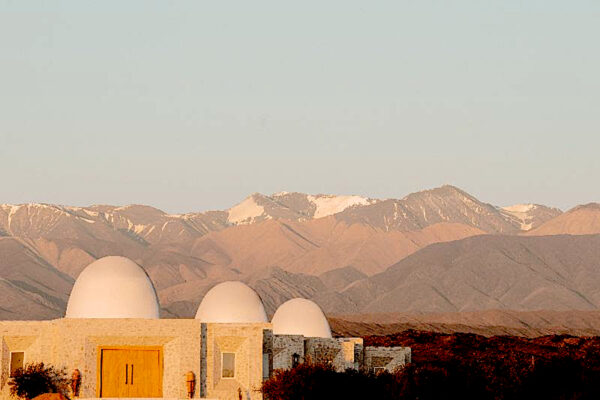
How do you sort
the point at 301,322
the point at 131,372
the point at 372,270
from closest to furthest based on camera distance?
1. the point at 131,372
2. the point at 301,322
3. the point at 372,270

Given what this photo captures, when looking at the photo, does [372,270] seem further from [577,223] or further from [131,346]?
[131,346]

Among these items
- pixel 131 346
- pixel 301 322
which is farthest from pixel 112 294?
pixel 301 322

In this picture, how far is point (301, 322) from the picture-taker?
4131 centimetres

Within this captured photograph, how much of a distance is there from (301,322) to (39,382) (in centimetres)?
991

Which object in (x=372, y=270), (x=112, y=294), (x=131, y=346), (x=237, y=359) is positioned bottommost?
(x=237, y=359)

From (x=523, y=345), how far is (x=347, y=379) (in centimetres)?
3523

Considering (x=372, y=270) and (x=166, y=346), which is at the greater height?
(x=372, y=270)

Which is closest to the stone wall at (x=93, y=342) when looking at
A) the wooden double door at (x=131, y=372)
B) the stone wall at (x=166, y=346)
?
the stone wall at (x=166, y=346)

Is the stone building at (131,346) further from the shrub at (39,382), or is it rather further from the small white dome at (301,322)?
the small white dome at (301,322)

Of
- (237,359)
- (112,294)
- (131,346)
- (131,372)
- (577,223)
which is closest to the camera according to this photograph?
(131,346)

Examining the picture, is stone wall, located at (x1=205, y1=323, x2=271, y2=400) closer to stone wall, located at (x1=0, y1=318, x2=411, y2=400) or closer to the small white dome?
stone wall, located at (x1=0, y1=318, x2=411, y2=400)

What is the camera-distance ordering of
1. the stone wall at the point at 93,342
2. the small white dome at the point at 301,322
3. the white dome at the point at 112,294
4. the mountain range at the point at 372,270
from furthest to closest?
the mountain range at the point at 372,270, the small white dome at the point at 301,322, the white dome at the point at 112,294, the stone wall at the point at 93,342

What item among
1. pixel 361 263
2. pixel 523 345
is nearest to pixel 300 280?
pixel 361 263

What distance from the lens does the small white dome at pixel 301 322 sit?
41219mm
